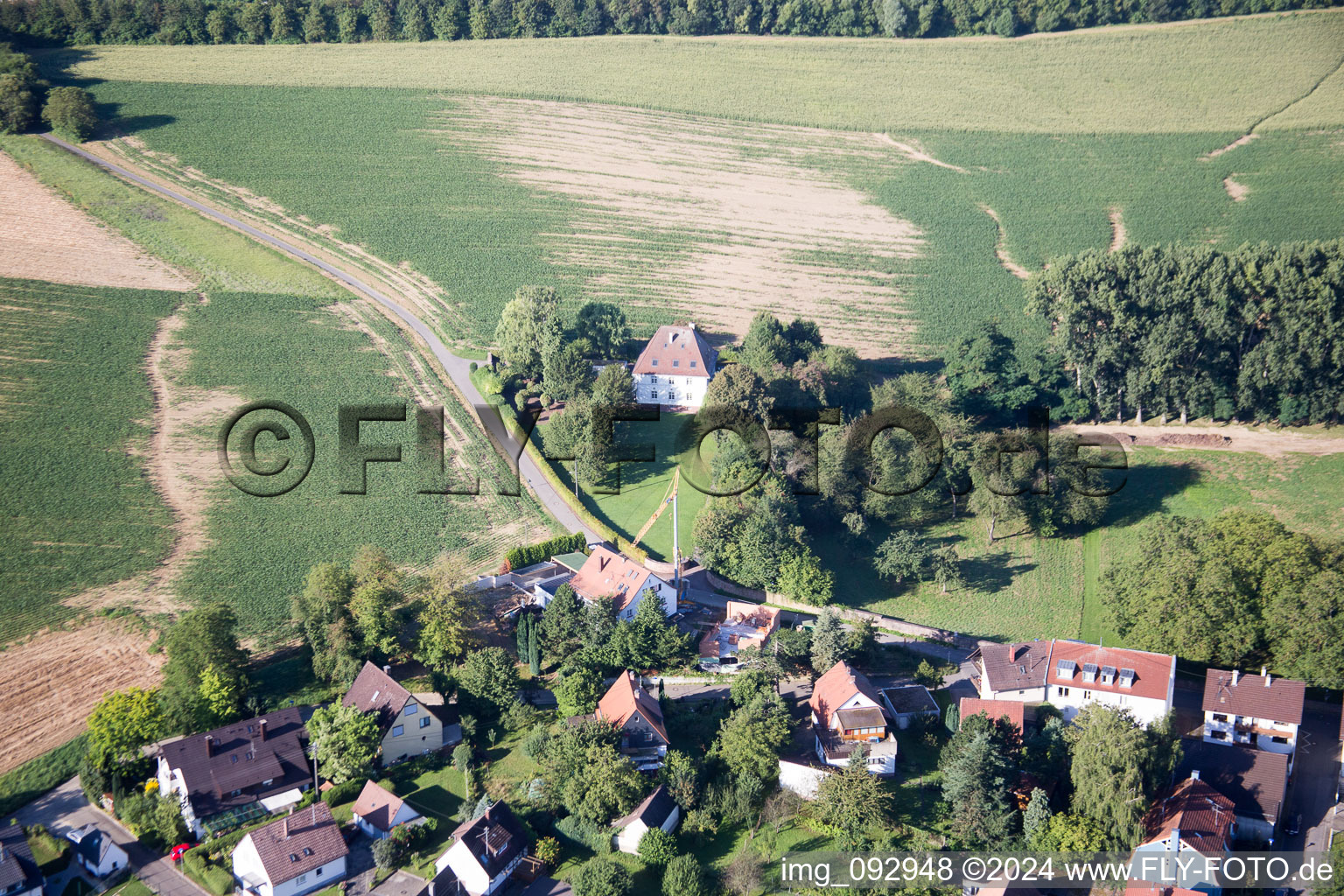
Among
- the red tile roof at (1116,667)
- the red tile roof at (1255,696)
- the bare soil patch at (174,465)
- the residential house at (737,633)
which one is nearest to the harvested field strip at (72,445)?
the bare soil patch at (174,465)

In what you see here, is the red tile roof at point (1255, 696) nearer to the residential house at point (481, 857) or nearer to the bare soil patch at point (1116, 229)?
the residential house at point (481, 857)

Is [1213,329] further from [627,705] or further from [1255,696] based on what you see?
[627,705]

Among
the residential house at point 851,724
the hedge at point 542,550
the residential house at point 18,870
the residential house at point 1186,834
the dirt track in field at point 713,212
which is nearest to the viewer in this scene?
the residential house at point 18,870

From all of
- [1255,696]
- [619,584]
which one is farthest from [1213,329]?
[619,584]

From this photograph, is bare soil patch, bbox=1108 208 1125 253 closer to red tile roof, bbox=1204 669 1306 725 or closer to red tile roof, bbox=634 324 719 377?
red tile roof, bbox=634 324 719 377

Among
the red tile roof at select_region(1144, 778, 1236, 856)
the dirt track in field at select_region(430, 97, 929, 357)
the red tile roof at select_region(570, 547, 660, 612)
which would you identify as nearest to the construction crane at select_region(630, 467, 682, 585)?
the red tile roof at select_region(570, 547, 660, 612)
